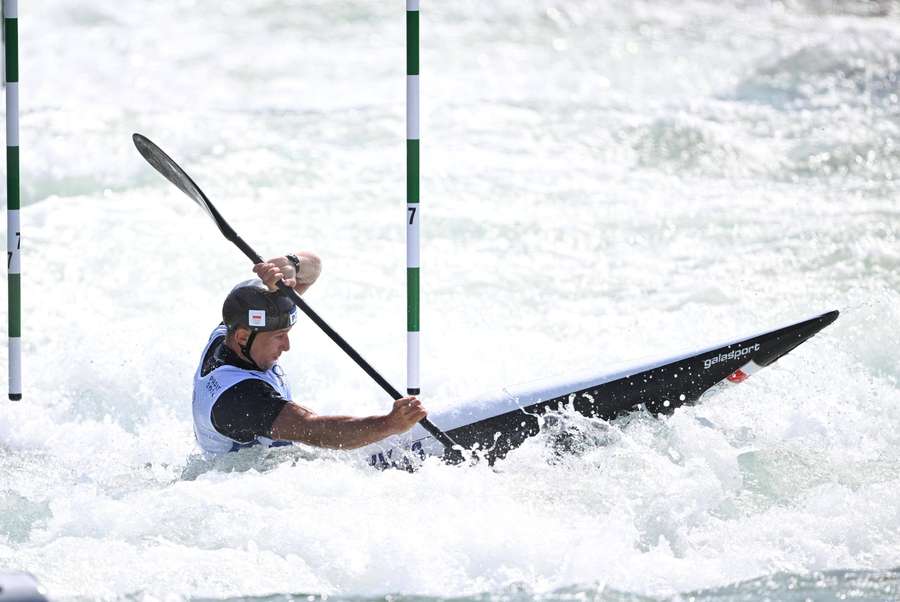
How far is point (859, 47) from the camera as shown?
40.2 feet

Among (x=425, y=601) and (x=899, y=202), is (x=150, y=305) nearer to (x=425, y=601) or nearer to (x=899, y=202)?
(x=425, y=601)

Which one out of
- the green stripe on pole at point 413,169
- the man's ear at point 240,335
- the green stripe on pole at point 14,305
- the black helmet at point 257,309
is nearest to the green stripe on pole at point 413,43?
the green stripe on pole at point 413,169

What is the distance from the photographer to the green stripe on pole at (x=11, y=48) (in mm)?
4945

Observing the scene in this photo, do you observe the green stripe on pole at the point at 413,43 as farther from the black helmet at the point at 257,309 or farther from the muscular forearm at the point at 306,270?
the black helmet at the point at 257,309

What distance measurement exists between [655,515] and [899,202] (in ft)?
16.5

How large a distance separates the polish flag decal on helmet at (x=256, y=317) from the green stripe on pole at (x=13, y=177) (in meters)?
1.49

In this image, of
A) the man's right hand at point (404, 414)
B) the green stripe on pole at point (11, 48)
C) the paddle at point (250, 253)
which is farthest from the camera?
the green stripe on pole at point (11, 48)

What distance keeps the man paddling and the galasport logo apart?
48.2 inches

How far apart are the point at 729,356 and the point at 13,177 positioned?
112 inches

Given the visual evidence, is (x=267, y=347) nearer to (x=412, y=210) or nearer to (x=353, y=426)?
(x=353, y=426)

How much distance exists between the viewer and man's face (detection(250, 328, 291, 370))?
4164 mm

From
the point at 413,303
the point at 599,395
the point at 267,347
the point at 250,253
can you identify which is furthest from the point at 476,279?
the point at 267,347

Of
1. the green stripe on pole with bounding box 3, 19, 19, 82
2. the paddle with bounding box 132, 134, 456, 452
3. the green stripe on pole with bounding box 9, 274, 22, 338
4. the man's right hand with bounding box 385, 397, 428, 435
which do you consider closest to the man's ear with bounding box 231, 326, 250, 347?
the paddle with bounding box 132, 134, 456, 452

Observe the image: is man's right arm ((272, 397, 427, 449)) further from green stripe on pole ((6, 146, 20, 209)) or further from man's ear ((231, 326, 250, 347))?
green stripe on pole ((6, 146, 20, 209))
